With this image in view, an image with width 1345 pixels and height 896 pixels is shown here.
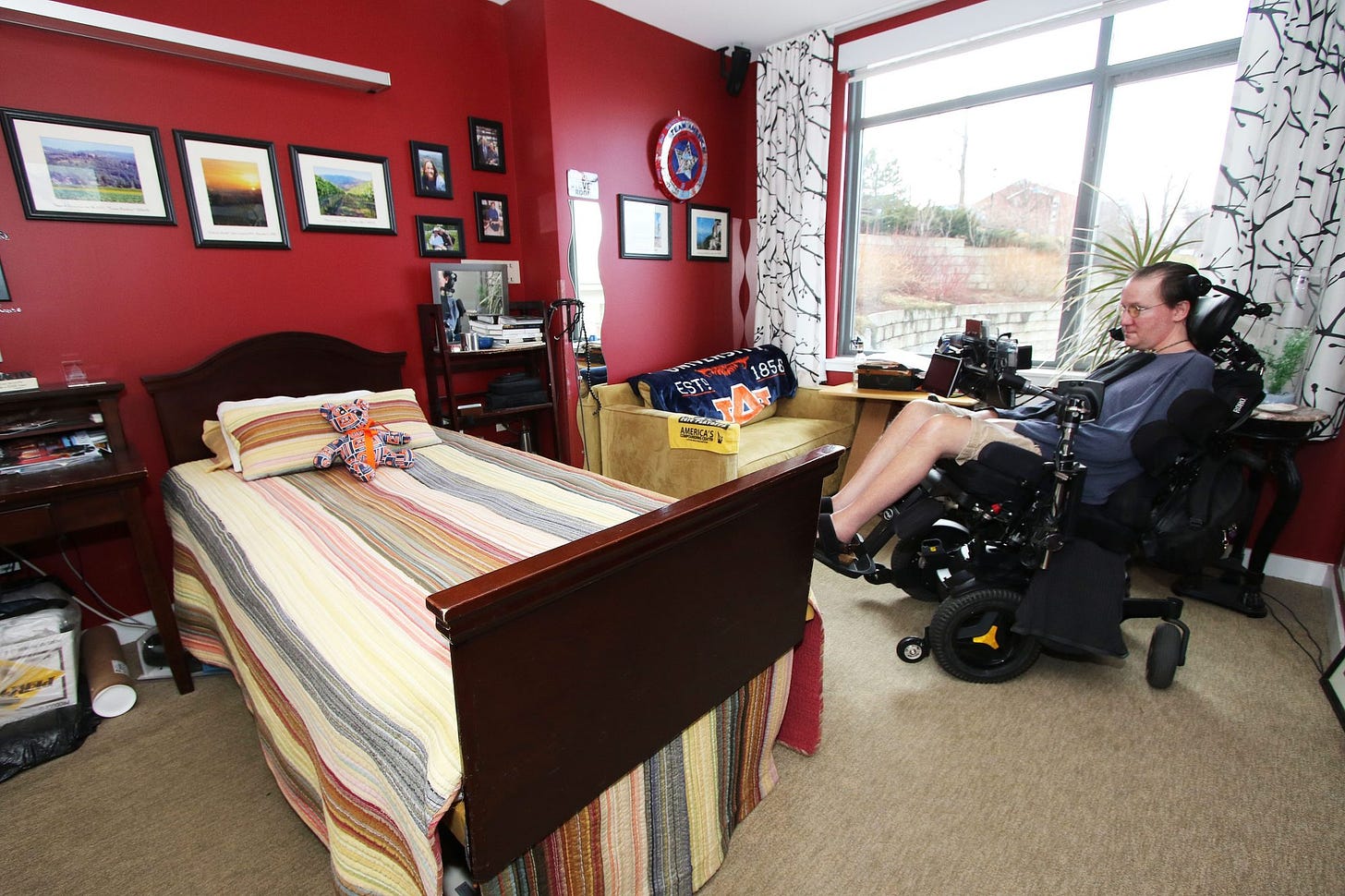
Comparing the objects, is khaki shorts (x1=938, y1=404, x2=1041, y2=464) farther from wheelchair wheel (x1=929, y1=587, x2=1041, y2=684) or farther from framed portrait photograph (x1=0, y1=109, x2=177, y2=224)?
framed portrait photograph (x1=0, y1=109, x2=177, y2=224)

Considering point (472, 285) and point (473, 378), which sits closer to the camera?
point (472, 285)

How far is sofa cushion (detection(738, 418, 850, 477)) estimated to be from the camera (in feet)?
10.0

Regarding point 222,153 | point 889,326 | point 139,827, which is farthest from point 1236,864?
point 222,153

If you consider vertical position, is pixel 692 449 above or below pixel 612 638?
below

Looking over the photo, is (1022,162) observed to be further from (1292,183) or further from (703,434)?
(703,434)

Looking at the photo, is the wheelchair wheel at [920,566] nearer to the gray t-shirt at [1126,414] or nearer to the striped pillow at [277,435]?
the gray t-shirt at [1126,414]

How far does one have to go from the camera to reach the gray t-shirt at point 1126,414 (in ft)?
6.19

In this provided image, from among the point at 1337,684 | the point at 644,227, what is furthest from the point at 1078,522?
the point at 644,227

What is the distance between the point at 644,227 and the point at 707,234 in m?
0.62

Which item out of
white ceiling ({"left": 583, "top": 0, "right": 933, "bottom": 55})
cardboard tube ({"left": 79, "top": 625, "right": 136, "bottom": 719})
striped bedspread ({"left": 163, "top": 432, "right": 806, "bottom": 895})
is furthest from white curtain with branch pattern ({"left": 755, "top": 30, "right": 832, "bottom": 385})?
cardboard tube ({"left": 79, "top": 625, "right": 136, "bottom": 719})

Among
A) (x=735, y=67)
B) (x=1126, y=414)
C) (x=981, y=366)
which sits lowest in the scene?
(x=1126, y=414)

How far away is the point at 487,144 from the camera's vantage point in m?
3.21

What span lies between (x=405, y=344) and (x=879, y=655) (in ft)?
8.75

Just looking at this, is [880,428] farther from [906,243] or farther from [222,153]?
[222,153]
